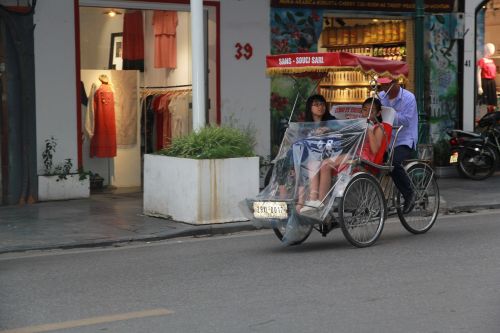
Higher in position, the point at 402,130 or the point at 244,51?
the point at 244,51

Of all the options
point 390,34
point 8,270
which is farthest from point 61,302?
point 390,34

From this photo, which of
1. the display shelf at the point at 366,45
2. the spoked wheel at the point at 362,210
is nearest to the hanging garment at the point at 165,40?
the display shelf at the point at 366,45

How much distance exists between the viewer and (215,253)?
31.7 feet

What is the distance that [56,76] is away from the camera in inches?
556

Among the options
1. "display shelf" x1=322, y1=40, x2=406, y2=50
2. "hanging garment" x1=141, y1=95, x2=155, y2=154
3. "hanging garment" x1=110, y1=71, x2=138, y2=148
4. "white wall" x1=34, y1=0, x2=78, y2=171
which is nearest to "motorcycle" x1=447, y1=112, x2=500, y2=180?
"display shelf" x1=322, y1=40, x2=406, y2=50

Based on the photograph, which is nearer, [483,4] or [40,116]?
[40,116]

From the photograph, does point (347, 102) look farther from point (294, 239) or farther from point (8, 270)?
point (8, 270)

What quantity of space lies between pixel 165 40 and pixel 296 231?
7.51 m

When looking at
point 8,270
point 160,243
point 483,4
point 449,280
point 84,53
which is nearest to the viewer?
point 449,280

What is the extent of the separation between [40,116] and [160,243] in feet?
14.3

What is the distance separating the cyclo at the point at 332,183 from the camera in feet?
30.7

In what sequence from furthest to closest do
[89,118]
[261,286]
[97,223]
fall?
1. [89,118]
2. [97,223]
3. [261,286]

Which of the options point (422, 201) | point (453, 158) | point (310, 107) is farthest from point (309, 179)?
point (453, 158)

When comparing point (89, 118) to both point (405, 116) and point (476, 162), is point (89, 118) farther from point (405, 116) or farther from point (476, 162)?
point (476, 162)
